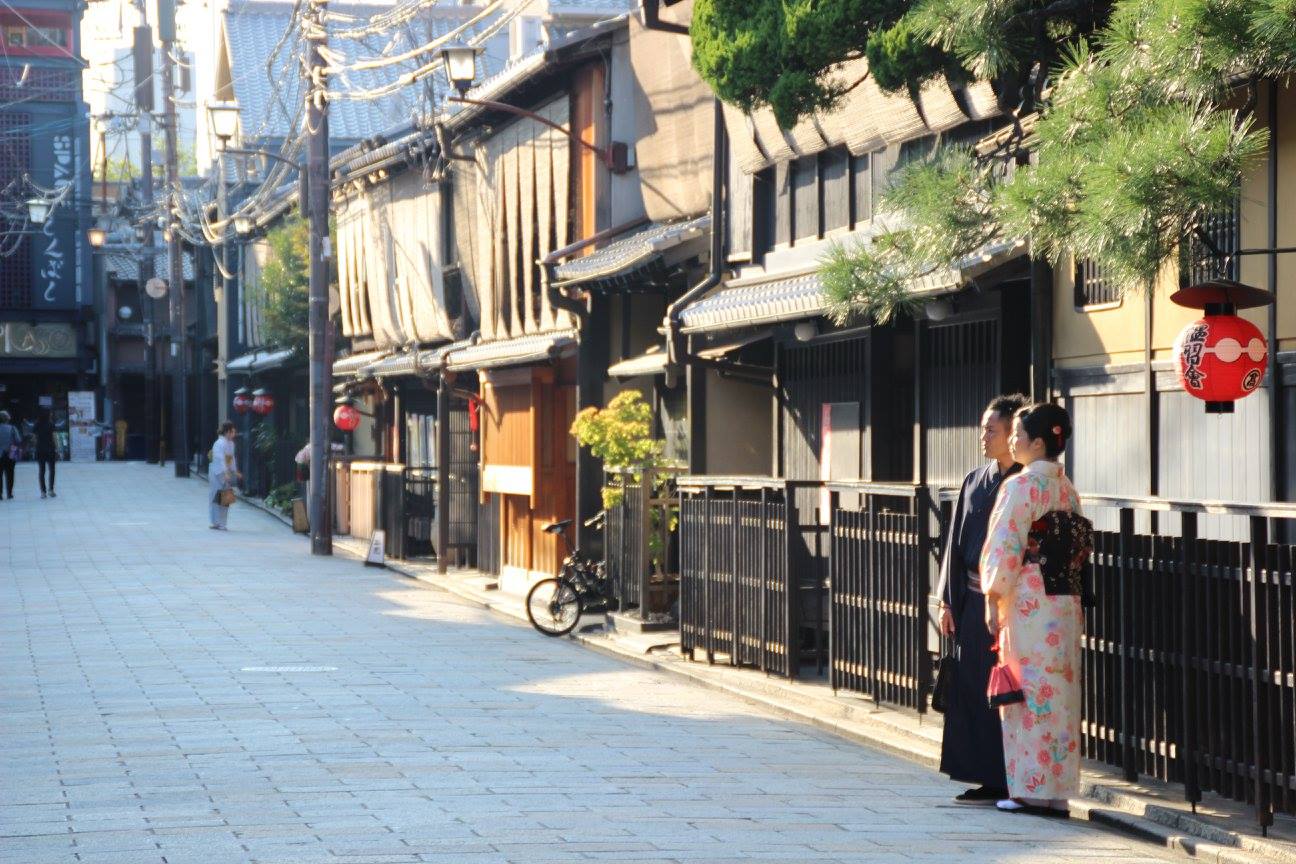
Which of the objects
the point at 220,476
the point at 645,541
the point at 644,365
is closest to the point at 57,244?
the point at 220,476

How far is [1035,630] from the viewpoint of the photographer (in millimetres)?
9758

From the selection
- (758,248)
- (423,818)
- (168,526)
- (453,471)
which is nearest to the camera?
(423,818)

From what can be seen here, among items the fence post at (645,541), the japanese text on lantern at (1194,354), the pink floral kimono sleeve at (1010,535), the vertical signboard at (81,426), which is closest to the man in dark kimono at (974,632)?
the pink floral kimono sleeve at (1010,535)

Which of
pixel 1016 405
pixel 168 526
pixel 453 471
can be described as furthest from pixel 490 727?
pixel 168 526

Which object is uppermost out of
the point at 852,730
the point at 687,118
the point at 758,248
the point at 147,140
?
the point at 147,140

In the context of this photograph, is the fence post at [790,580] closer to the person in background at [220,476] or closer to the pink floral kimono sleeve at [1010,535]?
the pink floral kimono sleeve at [1010,535]

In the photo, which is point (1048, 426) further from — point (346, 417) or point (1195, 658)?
point (346, 417)

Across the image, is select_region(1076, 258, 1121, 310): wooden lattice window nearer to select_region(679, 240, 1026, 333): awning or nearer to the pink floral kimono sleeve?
select_region(679, 240, 1026, 333): awning

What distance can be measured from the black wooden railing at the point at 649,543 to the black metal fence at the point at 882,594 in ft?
17.9

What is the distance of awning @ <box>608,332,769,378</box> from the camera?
62.1 ft

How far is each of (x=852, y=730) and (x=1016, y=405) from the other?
10.7 ft

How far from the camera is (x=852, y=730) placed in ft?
41.6

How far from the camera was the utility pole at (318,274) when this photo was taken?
30.5m

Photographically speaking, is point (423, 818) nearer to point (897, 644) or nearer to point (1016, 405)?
point (1016, 405)
